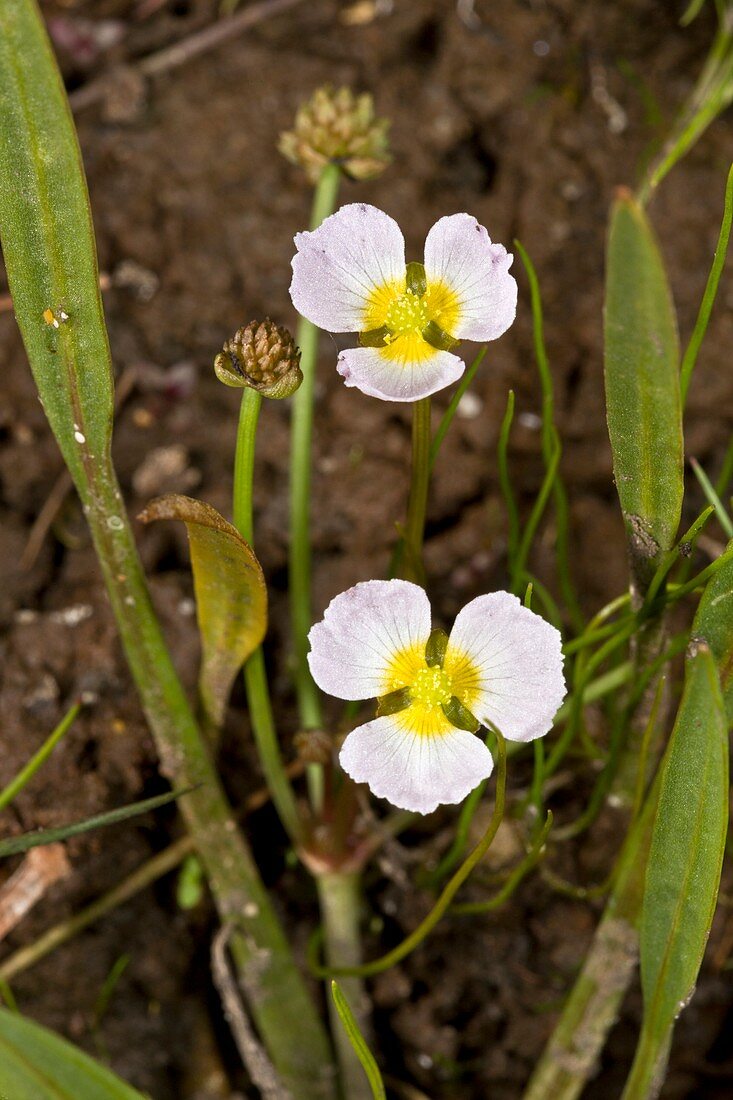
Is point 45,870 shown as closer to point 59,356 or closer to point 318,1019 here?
point 318,1019

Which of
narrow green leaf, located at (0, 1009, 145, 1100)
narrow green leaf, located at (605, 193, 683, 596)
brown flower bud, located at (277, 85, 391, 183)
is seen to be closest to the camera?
narrow green leaf, located at (0, 1009, 145, 1100)

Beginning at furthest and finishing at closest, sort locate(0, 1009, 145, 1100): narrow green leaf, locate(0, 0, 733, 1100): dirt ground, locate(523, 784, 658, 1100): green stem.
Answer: locate(0, 0, 733, 1100): dirt ground, locate(523, 784, 658, 1100): green stem, locate(0, 1009, 145, 1100): narrow green leaf

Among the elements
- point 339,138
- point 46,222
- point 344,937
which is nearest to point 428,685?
point 344,937

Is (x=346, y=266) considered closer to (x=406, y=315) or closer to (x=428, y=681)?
(x=406, y=315)

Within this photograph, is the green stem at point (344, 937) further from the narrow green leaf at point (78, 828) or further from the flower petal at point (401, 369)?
the flower petal at point (401, 369)

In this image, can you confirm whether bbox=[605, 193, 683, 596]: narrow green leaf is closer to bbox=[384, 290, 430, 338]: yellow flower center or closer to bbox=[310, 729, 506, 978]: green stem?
bbox=[384, 290, 430, 338]: yellow flower center

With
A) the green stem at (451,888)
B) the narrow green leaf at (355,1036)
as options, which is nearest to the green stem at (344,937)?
the green stem at (451,888)

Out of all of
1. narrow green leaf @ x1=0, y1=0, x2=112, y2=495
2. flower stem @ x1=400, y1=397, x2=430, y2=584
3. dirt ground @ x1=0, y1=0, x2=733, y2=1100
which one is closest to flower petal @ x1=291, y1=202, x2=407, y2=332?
flower stem @ x1=400, y1=397, x2=430, y2=584
